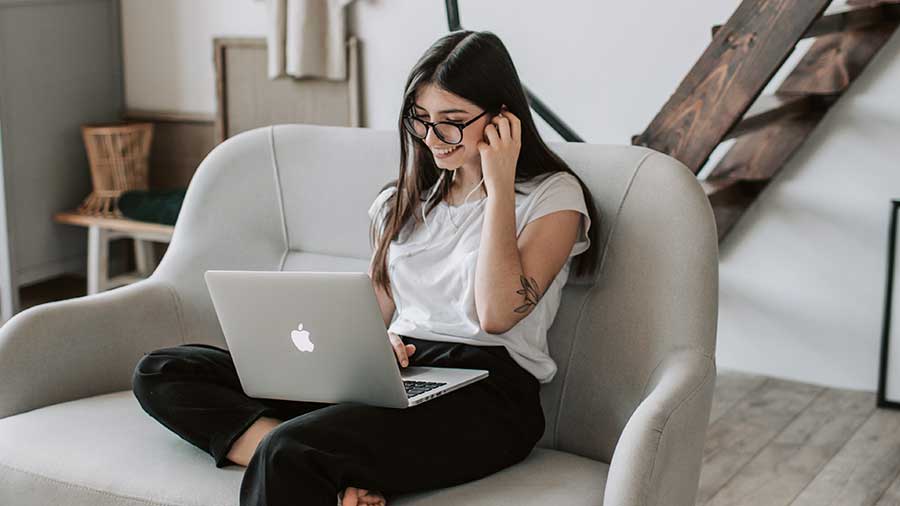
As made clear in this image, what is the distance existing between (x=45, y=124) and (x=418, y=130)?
2852 millimetres

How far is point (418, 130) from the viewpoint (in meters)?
2.01

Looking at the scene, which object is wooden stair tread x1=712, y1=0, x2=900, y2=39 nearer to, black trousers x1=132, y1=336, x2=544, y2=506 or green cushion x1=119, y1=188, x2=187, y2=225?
black trousers x1=132, y1=336, x2=544, y2=506

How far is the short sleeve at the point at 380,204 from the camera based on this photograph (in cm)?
219

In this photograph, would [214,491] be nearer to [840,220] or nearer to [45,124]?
[840,220]

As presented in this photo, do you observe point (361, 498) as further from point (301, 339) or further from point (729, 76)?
point (729, 76)

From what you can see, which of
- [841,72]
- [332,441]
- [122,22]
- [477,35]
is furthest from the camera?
[122,22]

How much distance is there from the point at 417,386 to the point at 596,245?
0.43 metres

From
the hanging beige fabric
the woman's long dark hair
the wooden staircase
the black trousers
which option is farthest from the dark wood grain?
the hanging beige fabric

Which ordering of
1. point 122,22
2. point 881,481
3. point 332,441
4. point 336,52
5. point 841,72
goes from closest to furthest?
1. point 332,441
2. point 881,481
3. point 841,72
4. point 336,52
5. point 122,22

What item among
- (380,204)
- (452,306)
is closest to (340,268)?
(380,204)

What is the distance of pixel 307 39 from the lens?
414cm

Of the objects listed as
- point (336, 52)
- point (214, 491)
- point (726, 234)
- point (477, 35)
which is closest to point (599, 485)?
point (214, 491)

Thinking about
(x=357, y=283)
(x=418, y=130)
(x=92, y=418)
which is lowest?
(x=92, y=418)

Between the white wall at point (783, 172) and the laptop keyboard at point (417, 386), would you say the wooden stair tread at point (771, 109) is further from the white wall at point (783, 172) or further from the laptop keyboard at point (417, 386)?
the laptop keyboard at point (417, 386)
